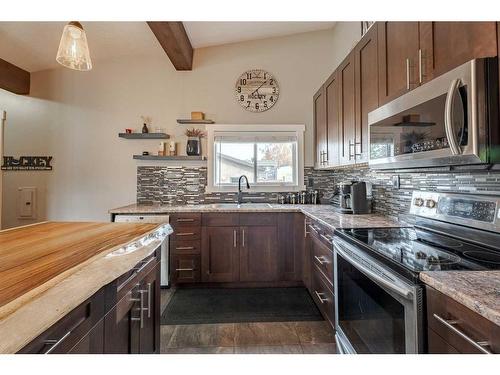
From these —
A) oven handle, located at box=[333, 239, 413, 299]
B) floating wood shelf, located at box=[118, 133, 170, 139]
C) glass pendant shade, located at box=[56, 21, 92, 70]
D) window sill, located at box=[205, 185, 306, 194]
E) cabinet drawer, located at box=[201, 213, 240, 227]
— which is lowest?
oven handle, located at box=[333, 239, 413, 299]

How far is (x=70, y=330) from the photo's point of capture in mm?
731

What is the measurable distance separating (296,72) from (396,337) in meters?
3.21

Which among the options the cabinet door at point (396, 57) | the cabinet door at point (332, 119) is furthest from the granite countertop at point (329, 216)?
the cabinet door at point (396, 57)

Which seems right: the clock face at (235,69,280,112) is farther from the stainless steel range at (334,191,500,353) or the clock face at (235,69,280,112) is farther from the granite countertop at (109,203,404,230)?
the stainless steel range at (334,191,500,353)

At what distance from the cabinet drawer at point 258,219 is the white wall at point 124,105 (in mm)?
1330

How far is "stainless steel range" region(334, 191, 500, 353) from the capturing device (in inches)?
36.7

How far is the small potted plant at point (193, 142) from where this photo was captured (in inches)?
128

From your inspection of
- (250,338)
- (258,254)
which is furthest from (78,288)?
(258,254)

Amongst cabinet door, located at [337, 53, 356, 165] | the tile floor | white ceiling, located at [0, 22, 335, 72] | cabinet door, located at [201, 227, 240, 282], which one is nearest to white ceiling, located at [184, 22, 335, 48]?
white ceiling, located at [0, 22, 335, 72]

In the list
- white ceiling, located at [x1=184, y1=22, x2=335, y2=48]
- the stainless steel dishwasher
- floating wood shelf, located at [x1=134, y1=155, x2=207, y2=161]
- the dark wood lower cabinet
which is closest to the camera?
the dark wood lower cabinet

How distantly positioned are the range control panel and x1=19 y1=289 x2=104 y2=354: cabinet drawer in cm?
164

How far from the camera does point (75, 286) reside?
27.8 inches

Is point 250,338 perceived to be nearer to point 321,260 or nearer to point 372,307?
point 321,260

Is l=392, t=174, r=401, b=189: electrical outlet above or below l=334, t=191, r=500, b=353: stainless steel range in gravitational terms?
above
